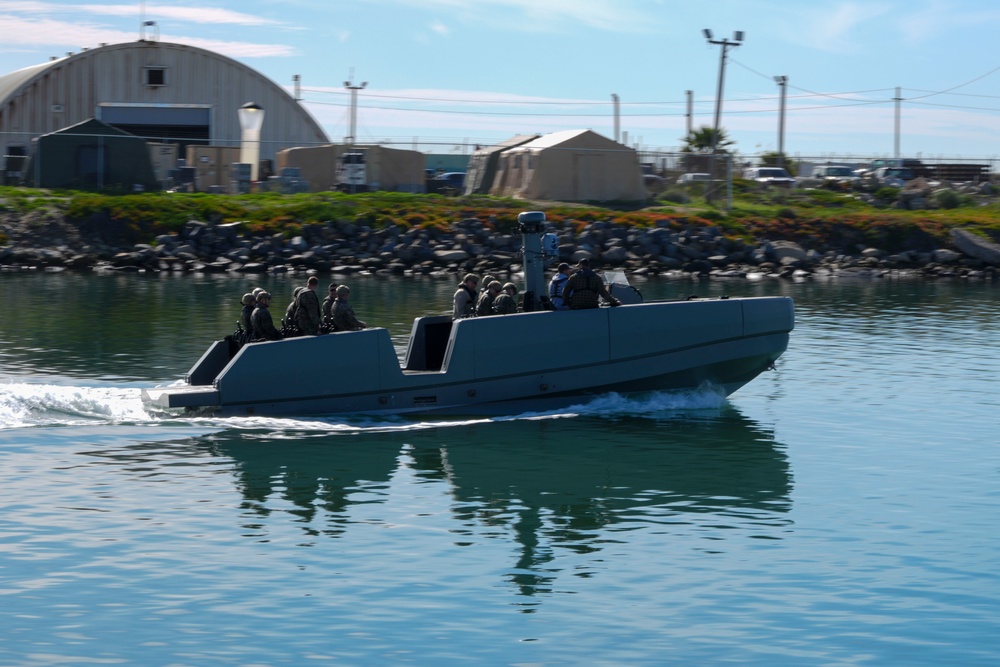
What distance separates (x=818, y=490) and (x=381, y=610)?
619cm

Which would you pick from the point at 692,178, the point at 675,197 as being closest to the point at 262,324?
the point at 675,197

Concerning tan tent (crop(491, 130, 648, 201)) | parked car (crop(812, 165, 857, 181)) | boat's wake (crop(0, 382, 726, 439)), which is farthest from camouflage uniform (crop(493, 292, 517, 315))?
parked car (crop(812, 165, 857, 181))

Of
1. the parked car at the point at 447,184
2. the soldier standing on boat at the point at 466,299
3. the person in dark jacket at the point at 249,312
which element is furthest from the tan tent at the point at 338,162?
the person in dark jacket at the point at 249,312

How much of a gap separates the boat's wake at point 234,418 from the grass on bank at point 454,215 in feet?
92.8

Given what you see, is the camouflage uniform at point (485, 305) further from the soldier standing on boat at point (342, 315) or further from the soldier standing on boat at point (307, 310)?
the soldier standing on boat at point (307, 310)

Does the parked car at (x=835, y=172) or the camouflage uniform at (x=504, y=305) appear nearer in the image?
the camouflage uniform at (x=504, y=305)

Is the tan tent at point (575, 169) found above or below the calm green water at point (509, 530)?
above

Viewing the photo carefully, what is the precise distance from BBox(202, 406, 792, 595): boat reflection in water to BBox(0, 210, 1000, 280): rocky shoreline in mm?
25774

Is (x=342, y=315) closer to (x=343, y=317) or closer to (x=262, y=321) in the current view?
(x=343, y=317)

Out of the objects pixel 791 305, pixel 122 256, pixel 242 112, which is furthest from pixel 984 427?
pixel 242 112

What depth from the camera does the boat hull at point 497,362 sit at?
16250mm

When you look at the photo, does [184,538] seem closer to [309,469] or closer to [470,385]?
[309,469]

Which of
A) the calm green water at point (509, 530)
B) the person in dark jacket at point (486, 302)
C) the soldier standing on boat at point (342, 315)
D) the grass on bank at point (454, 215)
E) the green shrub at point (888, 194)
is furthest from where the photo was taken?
the green shrub at point (888, 194)

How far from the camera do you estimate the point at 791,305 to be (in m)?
18.1
